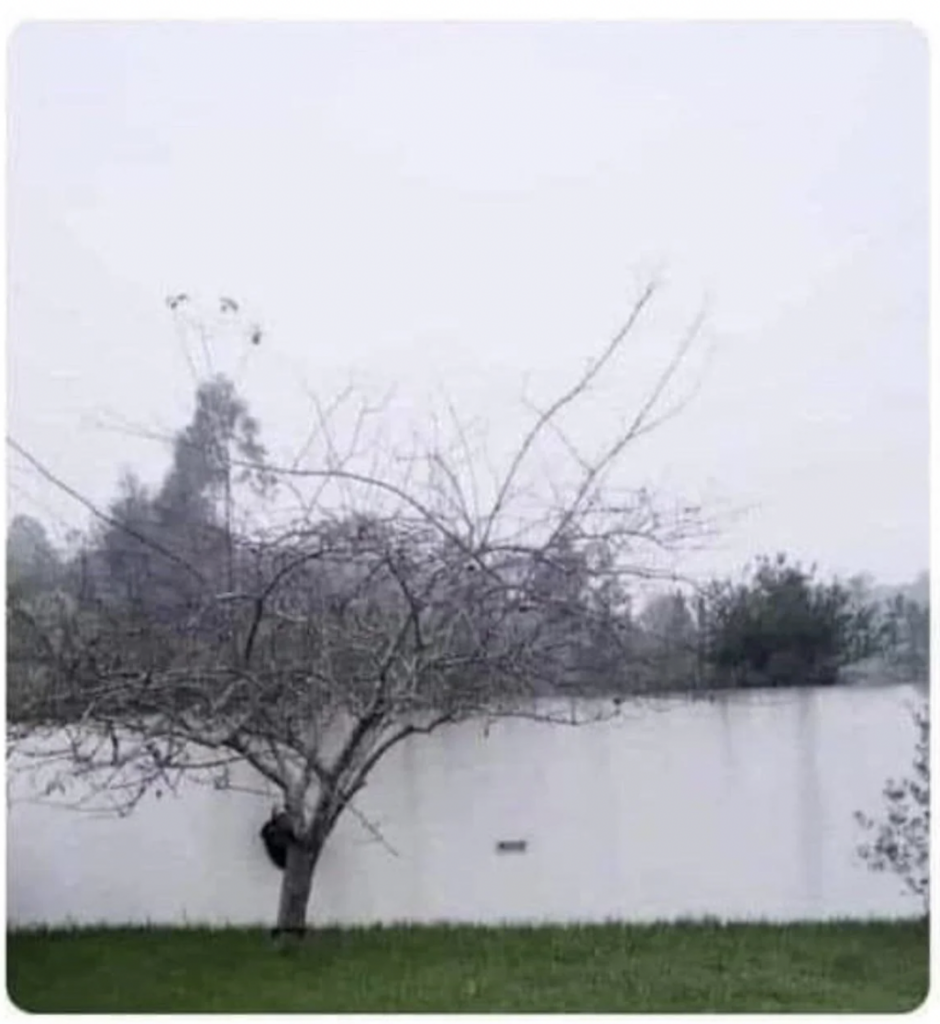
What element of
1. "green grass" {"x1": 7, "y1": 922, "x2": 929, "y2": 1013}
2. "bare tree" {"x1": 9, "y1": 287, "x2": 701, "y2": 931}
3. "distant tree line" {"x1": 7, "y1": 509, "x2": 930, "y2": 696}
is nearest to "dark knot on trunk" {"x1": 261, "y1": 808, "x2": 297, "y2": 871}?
"bare tree" {"x1": 9, "y1": 287, "x2": 701, "y2": 931}

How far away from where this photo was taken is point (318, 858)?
5.02m

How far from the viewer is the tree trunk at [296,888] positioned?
4.97 meters

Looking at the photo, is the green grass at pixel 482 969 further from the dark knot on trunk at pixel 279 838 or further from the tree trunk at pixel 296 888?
the dark knot on trunk at pixel 279 838

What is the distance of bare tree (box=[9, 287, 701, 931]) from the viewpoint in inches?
192

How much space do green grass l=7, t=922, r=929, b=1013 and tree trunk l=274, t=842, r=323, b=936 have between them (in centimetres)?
5

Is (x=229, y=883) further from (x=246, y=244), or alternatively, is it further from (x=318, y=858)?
(x=246, y=244)

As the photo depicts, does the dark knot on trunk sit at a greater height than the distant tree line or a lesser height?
lesser

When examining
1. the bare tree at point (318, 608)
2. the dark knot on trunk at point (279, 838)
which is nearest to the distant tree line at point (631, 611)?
the bare tree at point (318, 608)

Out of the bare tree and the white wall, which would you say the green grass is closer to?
the white wall

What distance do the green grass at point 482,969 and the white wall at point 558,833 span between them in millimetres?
52

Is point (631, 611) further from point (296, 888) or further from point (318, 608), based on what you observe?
point (296, 888)

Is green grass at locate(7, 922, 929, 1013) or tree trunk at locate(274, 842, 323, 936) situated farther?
tree trunk at locate(274, 842, 323, 936)

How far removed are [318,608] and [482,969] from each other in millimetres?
975

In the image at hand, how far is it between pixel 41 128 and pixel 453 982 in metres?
2.26
